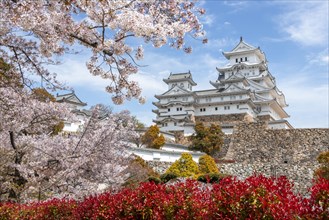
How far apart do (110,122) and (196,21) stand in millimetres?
5109

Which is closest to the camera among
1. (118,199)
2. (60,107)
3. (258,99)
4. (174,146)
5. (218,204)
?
(218,204)

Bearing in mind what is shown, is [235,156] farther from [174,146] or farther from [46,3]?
[46,3]

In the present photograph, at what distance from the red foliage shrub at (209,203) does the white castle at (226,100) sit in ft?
102

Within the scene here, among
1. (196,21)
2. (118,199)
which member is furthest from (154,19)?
(118,199)

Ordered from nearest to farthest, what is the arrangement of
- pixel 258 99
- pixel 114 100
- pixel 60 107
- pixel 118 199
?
1. pixel 118 199
2. pixel 114 100
3. pixel 60 107
4. pixel 258 99

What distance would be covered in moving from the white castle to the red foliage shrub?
3123 cm

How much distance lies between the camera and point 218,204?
134 inches

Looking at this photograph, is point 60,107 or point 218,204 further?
point 60,107

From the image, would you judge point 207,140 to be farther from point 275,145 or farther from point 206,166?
point 206,166

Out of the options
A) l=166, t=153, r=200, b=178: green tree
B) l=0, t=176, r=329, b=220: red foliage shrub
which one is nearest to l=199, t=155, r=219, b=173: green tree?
l=166, t=153, r=200, b=178: green tree

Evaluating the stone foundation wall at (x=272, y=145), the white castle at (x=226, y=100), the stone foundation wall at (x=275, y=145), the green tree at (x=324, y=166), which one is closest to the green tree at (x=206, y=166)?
the green tree at (x=324, y=166)

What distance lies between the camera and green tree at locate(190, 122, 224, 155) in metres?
29.0

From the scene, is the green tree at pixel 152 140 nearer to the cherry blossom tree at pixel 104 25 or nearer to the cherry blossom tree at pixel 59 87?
the cherry blossom tree at pixel 59 87

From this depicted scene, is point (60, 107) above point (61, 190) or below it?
above
